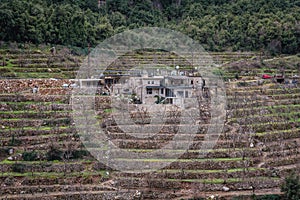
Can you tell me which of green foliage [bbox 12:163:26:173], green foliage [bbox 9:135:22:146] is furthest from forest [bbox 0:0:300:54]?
green foliage [bbox 12:163:26:173]

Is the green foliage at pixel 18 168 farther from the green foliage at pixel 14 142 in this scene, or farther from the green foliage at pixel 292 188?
the green foliage at pixel 292 188

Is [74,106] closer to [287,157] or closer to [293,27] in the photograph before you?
[287,157]

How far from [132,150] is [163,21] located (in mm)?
29594

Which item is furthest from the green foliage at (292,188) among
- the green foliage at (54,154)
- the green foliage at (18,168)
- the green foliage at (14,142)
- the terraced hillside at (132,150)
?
the green foliage at (14,142)

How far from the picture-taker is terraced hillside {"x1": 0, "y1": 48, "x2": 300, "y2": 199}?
27297 millimetres

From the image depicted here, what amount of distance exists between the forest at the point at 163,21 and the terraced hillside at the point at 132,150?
1071 cm

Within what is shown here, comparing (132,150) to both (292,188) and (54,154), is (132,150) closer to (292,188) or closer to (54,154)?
(54,154)

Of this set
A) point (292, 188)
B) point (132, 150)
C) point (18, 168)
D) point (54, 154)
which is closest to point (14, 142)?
point (18, 168)

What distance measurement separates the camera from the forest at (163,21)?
149 ft

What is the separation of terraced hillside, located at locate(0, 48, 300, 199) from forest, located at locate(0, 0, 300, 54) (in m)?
10.7

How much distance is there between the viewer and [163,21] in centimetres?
5719

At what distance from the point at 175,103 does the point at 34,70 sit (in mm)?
10873

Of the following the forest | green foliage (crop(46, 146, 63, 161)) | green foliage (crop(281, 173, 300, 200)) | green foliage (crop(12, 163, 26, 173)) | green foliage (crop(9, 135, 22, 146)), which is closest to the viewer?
green foliage (crop(281, 173, 300, 200))

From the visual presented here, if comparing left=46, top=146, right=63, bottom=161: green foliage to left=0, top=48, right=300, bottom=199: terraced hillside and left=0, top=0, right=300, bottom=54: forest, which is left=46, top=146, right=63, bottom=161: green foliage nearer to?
left=0, top=48, right=300, bottom=199: terraced hillside
